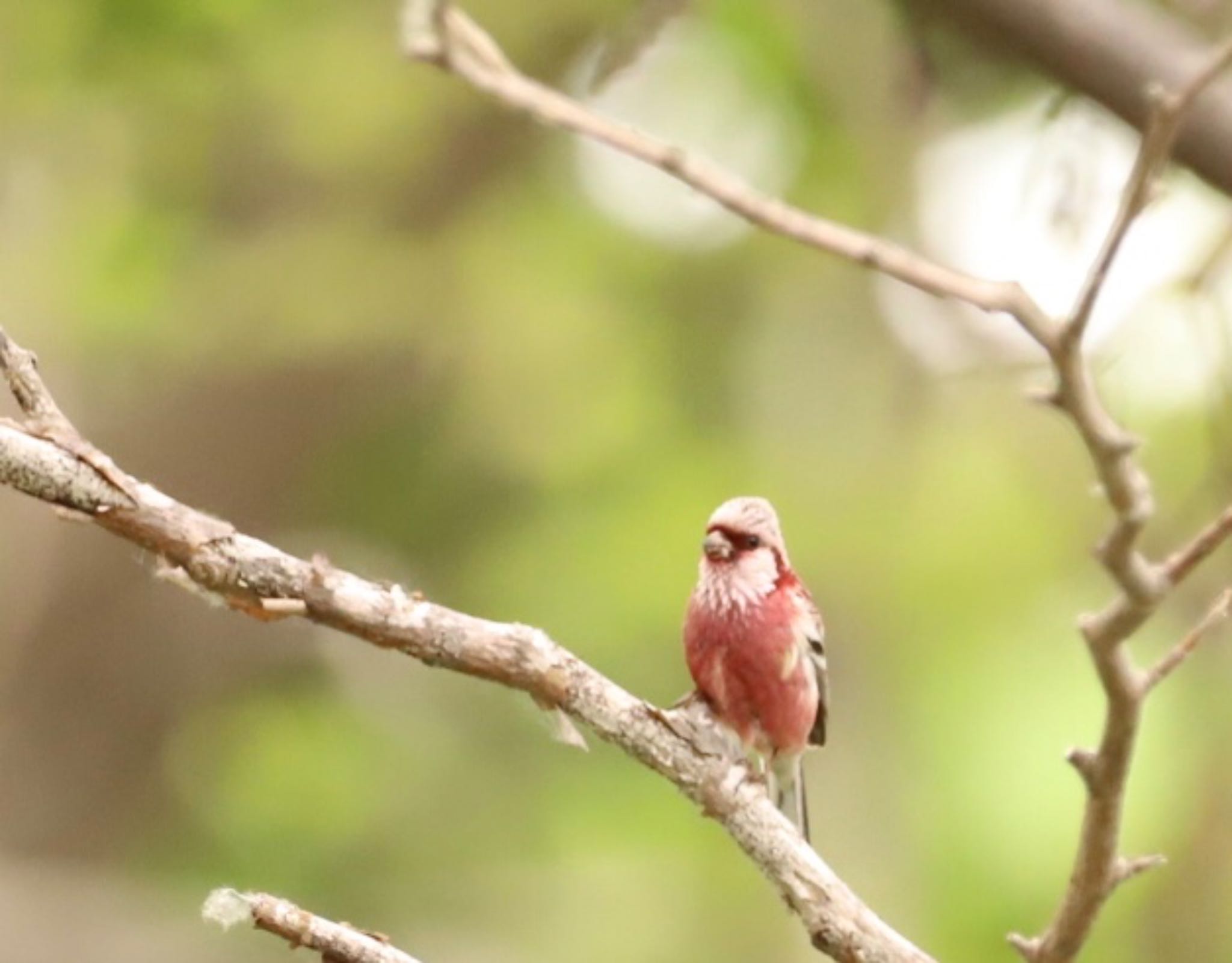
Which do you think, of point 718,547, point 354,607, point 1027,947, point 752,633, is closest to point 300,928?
point 354,607

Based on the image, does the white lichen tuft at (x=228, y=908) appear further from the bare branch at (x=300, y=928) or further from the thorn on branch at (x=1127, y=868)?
the thorn on branch at (x=1127, y=868)

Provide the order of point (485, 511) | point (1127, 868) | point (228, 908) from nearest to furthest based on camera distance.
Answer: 1. point (228, 908)
2. point (1127, 868)
3. point (485, 511)

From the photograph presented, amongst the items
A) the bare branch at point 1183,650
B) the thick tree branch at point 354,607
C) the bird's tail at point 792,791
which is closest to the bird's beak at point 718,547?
the bird's tail at point 792,791

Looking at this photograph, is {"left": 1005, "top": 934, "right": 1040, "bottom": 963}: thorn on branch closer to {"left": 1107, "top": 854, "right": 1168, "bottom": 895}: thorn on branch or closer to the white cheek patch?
{"left": 1107, "top": 854, "right": 1168, "bottom": 895}: thorn on branch

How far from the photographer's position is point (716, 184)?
2.49 m

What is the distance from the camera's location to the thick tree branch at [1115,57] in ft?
13.5

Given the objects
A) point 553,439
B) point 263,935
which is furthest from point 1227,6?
point 263,935

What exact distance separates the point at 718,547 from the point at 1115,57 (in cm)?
150

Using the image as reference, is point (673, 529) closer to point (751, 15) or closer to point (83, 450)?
point (751, 15)

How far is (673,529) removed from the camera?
9242mm

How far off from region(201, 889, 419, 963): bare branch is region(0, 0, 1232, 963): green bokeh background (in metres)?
4.86

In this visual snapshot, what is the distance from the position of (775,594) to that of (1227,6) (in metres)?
2.60

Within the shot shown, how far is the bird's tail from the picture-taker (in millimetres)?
4531

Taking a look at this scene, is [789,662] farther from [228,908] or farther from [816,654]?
[228,908]
